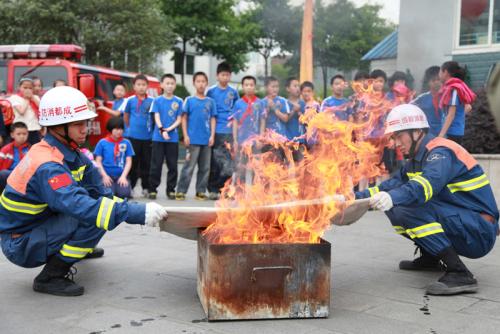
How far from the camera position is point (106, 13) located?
20.4 metres

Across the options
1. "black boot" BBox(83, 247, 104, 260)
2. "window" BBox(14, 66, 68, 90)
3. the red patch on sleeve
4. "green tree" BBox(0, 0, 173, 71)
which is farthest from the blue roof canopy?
the red patch on sleeve

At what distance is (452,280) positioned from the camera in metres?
4.27

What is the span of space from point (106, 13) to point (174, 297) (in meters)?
17.8

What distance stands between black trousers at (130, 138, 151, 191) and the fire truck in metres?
3.42

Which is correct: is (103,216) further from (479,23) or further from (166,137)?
(479,23)

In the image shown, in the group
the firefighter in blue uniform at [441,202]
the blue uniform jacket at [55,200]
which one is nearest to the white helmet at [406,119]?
the firefighter in blue uniform at [441,202]

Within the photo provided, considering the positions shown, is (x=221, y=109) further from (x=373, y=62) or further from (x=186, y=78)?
(x=186, y=78)

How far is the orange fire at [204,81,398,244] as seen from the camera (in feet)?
12.7

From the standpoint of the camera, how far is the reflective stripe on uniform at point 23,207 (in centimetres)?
409

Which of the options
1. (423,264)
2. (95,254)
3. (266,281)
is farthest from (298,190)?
(95,254)

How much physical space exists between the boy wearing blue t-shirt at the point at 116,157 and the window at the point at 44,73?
487 centimetres

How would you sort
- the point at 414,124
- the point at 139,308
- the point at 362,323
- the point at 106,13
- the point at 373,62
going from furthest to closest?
the point at 106,13, the point at 373,62, the point at 414,124, the point at 139,308, the point at 362,323

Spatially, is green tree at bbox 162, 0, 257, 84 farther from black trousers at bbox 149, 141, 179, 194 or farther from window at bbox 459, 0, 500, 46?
black trousers at bbox 149, 141, 179, 194

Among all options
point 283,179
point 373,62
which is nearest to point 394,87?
point 283,179
